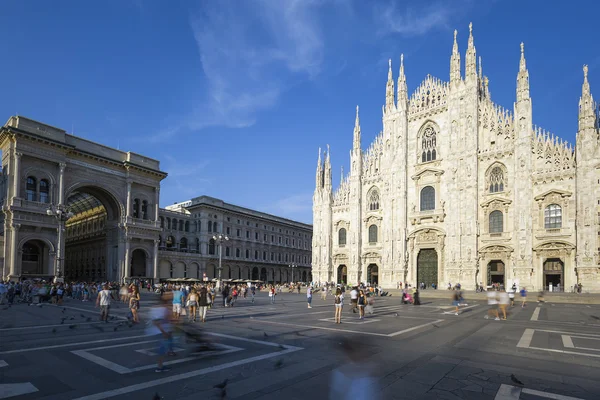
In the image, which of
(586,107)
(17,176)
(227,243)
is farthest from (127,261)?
(586,107)

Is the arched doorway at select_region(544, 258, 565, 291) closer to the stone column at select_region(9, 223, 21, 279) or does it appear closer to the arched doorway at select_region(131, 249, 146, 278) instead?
the arched doorway at select_region(131, 249, 146, 278)

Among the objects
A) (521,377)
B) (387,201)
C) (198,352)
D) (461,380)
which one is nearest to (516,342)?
(521,377)

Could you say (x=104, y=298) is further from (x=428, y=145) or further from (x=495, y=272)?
(x=428, y=145)

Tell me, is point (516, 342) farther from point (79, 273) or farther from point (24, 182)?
point (79, 273)

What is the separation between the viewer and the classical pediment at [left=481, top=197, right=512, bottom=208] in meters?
40.5

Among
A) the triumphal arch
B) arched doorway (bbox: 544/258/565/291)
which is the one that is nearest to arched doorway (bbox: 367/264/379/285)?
arched doorway (bbox: 544/258/565/291)

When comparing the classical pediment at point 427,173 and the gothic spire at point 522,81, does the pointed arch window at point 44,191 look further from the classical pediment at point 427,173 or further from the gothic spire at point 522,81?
the gothic spire at point 522,81

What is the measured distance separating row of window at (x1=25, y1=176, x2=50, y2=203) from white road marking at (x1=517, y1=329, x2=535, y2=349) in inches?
1781

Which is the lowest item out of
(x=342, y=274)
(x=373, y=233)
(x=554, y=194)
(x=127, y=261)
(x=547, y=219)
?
(x=342, y=274)

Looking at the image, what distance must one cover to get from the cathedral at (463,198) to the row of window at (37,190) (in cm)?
3306

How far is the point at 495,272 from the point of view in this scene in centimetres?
4134

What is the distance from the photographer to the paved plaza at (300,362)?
276 inches

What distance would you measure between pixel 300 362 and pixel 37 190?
42.9 m

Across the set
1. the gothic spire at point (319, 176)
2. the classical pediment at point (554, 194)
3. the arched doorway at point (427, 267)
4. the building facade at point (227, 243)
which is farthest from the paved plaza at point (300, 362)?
the building facade at point (227, 243)
